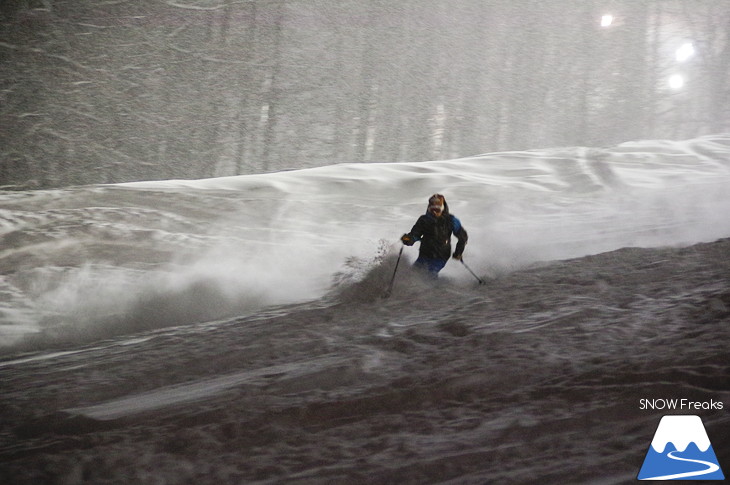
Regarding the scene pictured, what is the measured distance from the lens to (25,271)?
5883mm

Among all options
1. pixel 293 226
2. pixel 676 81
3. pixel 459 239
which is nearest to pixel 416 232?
pixel 459 239

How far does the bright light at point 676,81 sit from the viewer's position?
12.0m

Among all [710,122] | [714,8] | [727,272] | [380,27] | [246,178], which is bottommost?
[727,272]

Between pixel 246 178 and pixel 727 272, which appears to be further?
pixel 246 178

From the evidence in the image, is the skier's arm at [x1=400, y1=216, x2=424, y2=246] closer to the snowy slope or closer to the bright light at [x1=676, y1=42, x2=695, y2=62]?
the snowy slope

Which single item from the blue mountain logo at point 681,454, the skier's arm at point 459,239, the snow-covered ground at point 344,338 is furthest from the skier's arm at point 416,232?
the blue mountain logo at point 681,454

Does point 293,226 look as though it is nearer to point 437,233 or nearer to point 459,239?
point 437,233

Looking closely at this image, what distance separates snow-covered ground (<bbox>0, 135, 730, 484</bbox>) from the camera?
207 cm

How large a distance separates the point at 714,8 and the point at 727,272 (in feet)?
32.4

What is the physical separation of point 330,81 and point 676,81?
6.74m

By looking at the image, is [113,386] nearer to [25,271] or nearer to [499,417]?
[499,417]

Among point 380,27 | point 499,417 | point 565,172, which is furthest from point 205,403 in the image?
point 380,27

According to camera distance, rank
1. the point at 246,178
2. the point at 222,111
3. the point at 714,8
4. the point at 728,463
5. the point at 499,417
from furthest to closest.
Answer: the point at 714,8 → the point at 222,111 → the point at 246,178 → the point at 499,417 → the point at 728,463

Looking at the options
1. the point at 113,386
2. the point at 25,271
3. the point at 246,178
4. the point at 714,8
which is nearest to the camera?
the point at 113,386
